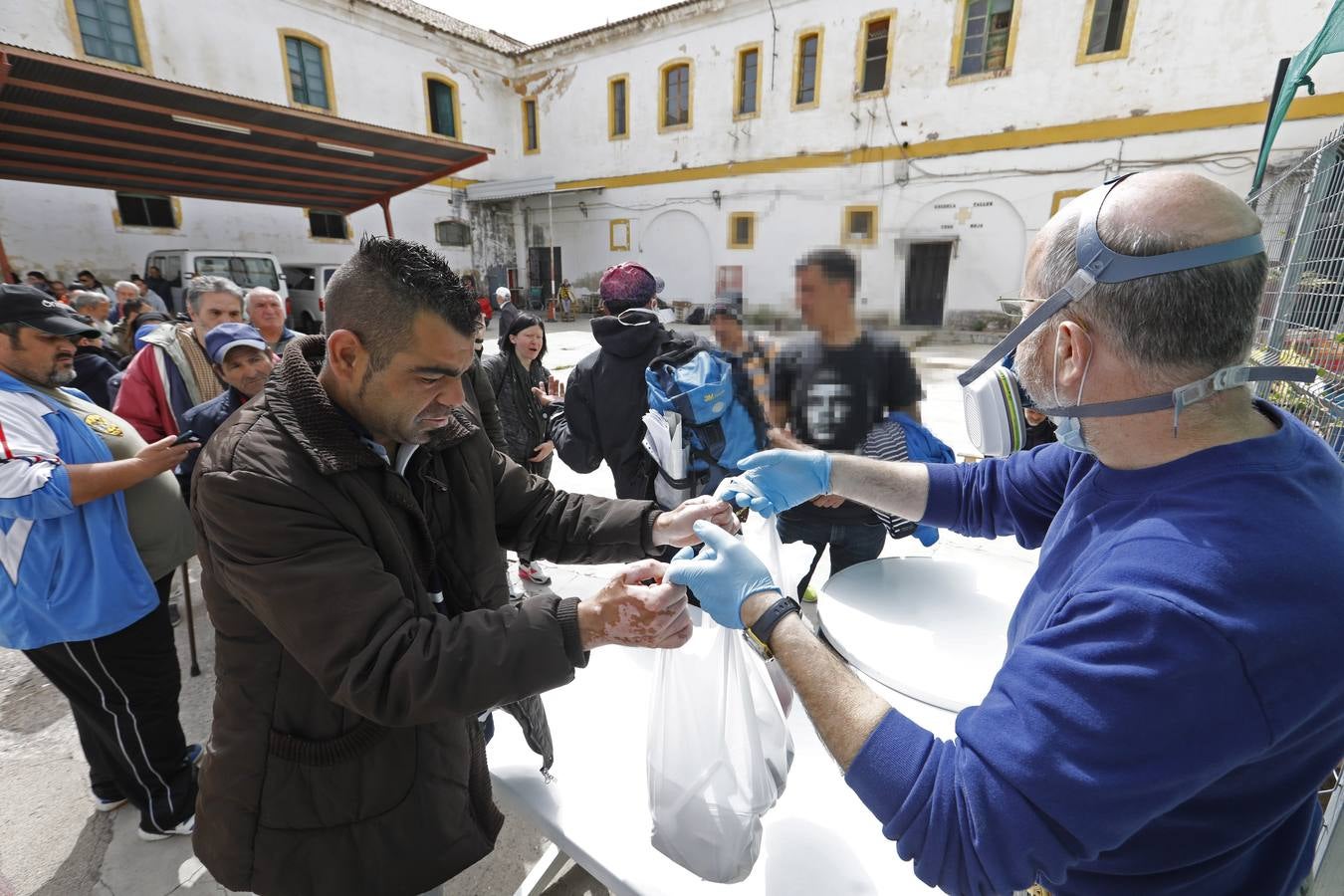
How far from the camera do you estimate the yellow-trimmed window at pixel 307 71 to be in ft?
52.5

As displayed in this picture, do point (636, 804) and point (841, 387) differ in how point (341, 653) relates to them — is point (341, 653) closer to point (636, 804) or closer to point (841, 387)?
point (636, 804)

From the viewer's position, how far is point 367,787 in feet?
3.74

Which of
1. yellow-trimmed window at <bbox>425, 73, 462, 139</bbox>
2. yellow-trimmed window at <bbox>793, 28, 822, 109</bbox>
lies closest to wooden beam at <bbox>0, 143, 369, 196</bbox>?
yellow-trimmed window at <bbox>425, 73, 462, 139</bbox>

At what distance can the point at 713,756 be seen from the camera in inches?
48.9

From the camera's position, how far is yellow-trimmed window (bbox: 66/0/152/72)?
1286 cm

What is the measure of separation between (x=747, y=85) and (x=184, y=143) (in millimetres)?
11112

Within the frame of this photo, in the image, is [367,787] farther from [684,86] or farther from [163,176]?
[163,176]

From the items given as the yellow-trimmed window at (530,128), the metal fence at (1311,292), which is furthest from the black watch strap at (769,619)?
the yellow-trimmed window at (530,128)

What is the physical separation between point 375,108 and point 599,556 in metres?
21.1

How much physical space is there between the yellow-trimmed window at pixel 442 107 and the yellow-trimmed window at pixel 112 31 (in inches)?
275

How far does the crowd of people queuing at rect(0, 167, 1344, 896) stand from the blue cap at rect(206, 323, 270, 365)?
0.44m

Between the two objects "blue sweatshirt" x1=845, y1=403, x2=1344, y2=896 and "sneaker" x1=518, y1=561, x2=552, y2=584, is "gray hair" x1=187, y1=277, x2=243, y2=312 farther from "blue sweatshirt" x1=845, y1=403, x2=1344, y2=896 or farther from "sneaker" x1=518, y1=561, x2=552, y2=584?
"blue sweatshirt" x1=845, y1=403, x2=1344, y2=896

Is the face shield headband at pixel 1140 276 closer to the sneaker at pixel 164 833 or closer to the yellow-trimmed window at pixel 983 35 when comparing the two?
the yellow-trimmed window at pixel 983 35

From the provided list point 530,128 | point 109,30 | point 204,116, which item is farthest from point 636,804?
point 530,128
